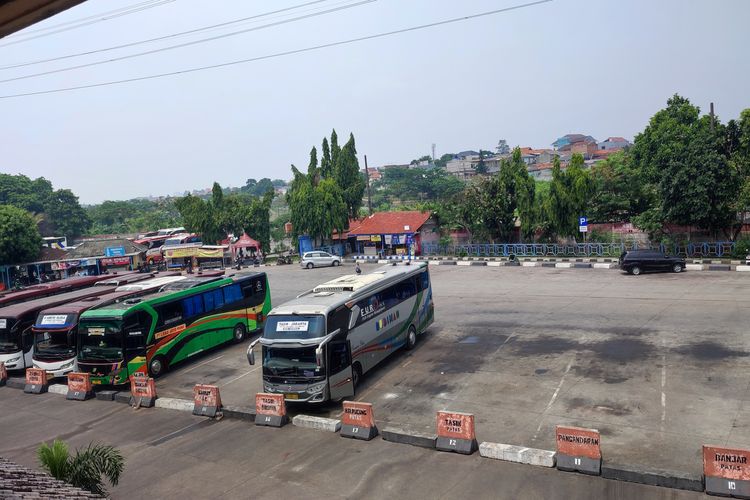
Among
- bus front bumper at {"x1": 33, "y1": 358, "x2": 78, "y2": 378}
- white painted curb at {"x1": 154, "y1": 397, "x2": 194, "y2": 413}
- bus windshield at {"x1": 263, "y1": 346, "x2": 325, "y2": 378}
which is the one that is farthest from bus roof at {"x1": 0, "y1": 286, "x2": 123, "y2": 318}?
bus windshield at {"x1": 263, "y1": 346, "x2": 325, "y2": 378}

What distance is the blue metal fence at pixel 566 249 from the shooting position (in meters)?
30.2

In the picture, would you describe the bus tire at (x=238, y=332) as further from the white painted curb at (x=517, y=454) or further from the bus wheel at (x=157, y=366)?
the white painted curb at (x=517, y=454)

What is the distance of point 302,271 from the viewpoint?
40.3 metres

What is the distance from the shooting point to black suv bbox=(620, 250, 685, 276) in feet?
88.5

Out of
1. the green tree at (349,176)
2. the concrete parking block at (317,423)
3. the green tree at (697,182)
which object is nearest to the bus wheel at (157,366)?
the concrete parking block at (317,423)

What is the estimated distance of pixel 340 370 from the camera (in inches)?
523

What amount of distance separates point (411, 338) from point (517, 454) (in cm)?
821

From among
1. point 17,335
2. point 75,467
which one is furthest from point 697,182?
point 17,335

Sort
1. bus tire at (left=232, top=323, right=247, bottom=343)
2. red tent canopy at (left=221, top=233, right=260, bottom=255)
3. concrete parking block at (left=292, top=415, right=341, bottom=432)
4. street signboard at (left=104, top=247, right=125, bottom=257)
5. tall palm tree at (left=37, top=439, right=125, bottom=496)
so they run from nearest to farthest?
tall palm tree at (left=37, top=439, right=125, bottom=496) → concrete parking block at (left=292, top=415, right=341, bottom=432) → bus tire at (left=232, top=323, right=247, bottom=343) → red tent canopy at (left=221, top=233, right=260, bottom=255) → street signboard at (left=104, top=247, right=125, bottom=257)

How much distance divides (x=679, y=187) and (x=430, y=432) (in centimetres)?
2426

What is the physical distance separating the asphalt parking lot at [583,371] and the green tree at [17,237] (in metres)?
34.8

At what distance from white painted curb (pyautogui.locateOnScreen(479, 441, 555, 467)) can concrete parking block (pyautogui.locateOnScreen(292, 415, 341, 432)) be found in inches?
132

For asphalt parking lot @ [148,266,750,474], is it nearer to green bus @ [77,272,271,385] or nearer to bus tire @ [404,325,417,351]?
bus tire @ [404,325,417,351]

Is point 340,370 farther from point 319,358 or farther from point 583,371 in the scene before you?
point 583,371
